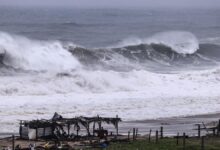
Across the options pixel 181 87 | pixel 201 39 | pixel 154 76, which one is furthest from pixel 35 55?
pixel 201 39

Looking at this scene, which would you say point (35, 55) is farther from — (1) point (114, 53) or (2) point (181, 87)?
(2) point (181, 87)

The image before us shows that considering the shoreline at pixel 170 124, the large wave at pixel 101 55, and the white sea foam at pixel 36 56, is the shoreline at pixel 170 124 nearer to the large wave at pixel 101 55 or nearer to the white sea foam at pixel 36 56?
the large wave at pixel 101 55

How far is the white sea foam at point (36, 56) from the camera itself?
50062mm

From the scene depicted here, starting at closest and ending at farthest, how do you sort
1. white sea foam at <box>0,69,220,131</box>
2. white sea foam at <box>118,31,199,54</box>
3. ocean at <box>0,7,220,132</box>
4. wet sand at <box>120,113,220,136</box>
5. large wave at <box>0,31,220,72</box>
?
1. wet sand at <box>120,113,220,136</box>
2. white sea foam at <box>0,69,220,131</box>
3. ocean at <box>0,7,220,132</box>
4. large wave at <box>0,31,220,72</box>
5. white sea foam at <box>118,31,199,54</box>

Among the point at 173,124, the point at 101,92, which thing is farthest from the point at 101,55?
the point at 173,124

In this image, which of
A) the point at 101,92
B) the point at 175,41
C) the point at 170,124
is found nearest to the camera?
the point at 170,124

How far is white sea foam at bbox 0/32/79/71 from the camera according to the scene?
50.1 metres

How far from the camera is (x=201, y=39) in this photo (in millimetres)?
80750

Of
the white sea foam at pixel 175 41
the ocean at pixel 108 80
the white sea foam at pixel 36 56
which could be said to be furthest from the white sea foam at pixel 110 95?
the white sea foam at pixel 175 41

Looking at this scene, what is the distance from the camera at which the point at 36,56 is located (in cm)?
5344

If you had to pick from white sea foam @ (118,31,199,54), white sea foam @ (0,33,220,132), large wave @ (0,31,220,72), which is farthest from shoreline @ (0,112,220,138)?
white sea foam @ (118,31,199,54)

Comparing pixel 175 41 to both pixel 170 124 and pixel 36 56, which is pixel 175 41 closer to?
pixel 36 56

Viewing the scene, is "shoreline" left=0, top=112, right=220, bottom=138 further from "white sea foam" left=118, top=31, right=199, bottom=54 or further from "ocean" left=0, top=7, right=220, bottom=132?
"white sea foam" left=118, top=31, right=199, bottom=54

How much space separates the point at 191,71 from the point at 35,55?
1222 centimetres
